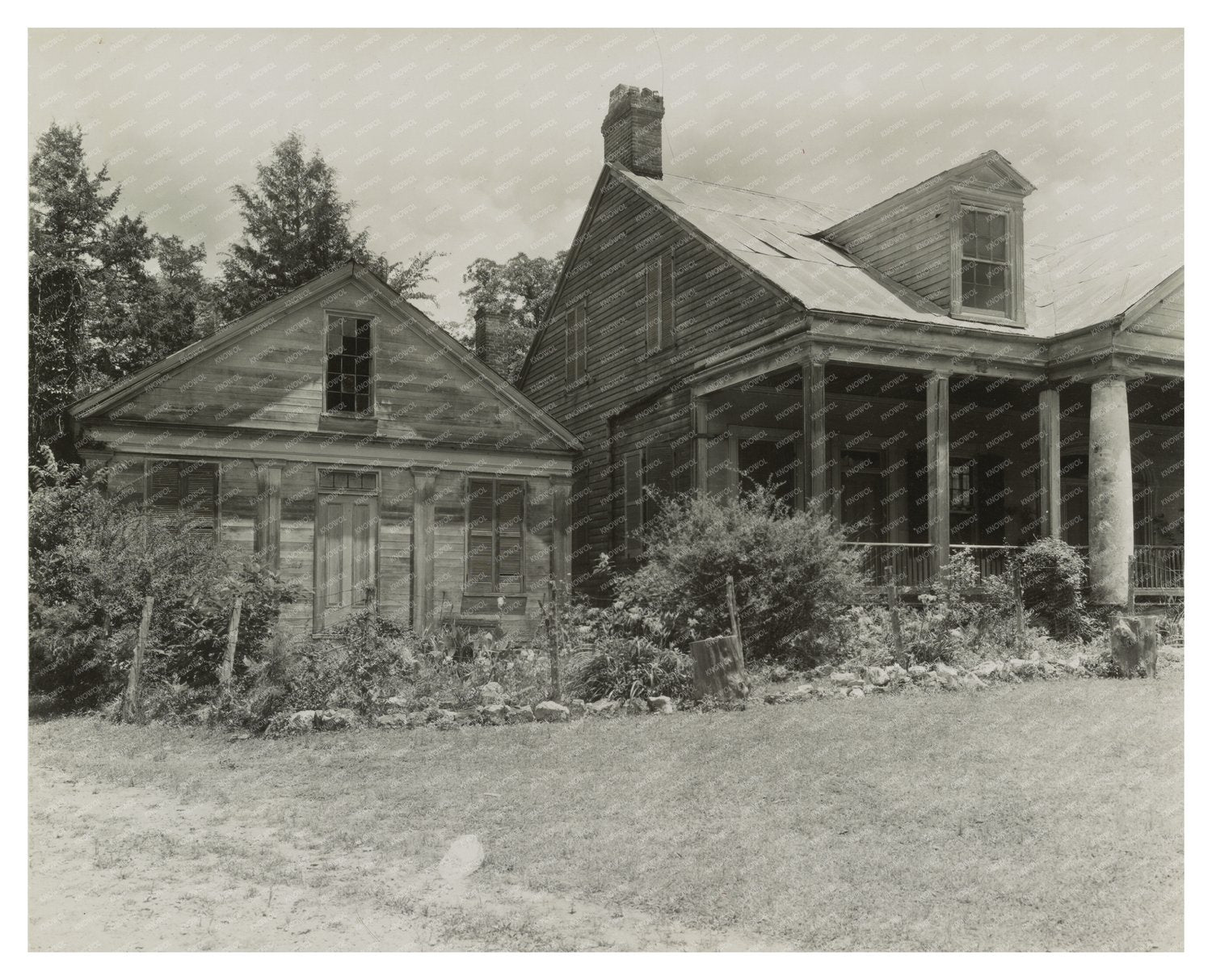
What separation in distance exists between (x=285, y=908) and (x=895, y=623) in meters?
9.15

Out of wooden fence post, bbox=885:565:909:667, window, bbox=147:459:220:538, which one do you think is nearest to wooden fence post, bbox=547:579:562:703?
wooden fence post, bbox=885:565:909:667

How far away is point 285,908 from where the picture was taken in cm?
572

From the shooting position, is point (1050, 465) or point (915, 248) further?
point (915, 248)

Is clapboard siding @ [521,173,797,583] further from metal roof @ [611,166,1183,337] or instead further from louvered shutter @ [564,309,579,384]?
metal roof @ [611,166,1183,337]

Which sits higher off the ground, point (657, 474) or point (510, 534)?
point (657, 474)

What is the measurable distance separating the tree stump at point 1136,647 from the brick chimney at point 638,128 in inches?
513

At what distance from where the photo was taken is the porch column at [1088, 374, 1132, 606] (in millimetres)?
15758

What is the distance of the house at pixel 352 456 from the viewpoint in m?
15.6

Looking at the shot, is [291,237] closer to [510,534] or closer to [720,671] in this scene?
[510,534]

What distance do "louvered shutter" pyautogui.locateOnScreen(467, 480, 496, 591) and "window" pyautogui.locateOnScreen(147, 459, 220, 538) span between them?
3.85 m

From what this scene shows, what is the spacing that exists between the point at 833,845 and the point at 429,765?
346cm

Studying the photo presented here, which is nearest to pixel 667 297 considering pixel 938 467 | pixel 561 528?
pixel 561 528

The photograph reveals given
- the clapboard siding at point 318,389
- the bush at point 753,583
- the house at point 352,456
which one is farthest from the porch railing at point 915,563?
the clapboard siding at point 318,389

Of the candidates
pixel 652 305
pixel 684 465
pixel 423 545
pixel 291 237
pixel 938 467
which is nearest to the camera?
pixel 938 467
